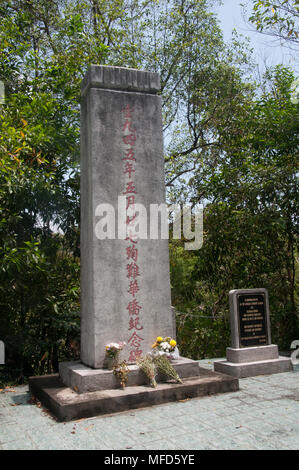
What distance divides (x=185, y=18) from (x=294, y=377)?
9583 mm

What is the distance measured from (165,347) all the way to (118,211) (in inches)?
65.3

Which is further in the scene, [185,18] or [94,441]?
[185,18]

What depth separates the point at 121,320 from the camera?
4727 millimetres

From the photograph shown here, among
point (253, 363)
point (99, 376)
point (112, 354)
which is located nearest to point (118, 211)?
point (112, 354)

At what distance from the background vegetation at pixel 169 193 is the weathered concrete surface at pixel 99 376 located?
164 cm

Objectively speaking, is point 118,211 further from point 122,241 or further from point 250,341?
point 250,341

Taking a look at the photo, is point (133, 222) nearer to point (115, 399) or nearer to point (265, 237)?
point (115, 399)

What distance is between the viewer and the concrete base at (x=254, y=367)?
18.2 ft

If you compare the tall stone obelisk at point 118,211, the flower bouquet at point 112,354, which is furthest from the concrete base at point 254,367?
the flower bouquet at point 112,354

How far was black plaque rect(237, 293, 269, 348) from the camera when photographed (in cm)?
586

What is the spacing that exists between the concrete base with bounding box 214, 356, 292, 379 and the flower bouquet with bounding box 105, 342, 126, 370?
1900 millimetres

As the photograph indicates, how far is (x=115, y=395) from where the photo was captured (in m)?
4.07

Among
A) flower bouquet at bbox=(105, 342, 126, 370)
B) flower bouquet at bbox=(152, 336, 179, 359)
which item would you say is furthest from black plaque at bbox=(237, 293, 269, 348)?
flower bouquet at bbox=(105, 342, 126, 370)

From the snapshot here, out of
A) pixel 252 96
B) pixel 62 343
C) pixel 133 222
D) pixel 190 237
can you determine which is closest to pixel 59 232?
pixel 62 343
